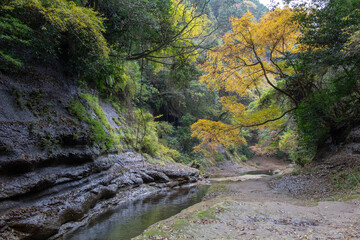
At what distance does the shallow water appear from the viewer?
16.1 ft

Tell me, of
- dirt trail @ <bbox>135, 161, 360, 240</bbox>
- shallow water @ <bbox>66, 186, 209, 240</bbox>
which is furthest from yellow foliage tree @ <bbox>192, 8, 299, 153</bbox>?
dirt trail @ <bbox>135, 161, 360, 240</bbox>

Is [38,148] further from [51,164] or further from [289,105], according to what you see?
[289,105]

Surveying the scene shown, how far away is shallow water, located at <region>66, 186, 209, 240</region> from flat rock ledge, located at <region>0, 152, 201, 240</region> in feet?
1.33

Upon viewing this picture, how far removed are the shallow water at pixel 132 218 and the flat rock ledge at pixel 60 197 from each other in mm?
407

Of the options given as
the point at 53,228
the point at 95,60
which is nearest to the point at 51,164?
the point at 53,228

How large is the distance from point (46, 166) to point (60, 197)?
3.04 feet

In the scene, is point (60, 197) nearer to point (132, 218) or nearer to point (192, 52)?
point (132, 218)

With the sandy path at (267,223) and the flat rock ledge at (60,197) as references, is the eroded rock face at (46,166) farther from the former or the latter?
the sandy path at (267,223)

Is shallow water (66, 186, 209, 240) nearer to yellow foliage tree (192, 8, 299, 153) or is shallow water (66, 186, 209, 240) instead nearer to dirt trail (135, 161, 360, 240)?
dirt trail (135, 161, 360, 240)

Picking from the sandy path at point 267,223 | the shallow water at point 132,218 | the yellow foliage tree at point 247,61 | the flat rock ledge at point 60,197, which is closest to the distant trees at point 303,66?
the yellow foliage tree at point 247,61

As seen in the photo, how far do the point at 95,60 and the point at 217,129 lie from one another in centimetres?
764

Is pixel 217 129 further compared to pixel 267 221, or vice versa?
pixel 217 129

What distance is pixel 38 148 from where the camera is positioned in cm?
525

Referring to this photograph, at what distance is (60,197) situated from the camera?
214 inches
